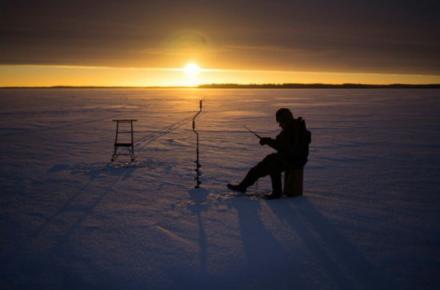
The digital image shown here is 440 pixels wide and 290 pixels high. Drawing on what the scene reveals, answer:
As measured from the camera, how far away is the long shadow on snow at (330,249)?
3.31 metres

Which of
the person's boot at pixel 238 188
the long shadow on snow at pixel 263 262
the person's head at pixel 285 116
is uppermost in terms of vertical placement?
the person's head at pixel 285 116

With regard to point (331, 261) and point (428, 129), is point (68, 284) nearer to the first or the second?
point (331, 261)

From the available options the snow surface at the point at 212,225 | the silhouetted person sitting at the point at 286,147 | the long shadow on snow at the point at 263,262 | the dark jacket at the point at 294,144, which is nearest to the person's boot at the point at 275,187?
the silhouetted person sitting at the point at 286,147

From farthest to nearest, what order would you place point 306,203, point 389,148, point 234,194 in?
1. point 389,148
2. point 234,194
3. point 306,203

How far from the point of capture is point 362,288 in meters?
3.19

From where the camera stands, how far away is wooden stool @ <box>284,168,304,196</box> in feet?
18.6

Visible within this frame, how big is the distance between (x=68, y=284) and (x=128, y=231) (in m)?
1.20

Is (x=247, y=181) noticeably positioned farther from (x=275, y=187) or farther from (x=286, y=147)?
(x=286, y=147)

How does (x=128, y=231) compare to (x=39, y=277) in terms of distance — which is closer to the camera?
(x=39, y=277)

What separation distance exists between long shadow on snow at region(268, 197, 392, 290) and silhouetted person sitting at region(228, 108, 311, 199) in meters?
0.49

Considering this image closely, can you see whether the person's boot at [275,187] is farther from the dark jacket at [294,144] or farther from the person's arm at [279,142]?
the person's arm at [279,142]

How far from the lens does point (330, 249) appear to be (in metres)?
3.93

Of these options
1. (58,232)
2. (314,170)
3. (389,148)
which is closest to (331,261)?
(58,232)

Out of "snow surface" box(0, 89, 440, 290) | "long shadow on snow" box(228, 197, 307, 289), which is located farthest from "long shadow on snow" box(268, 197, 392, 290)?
"long shadow on snow" box(228, 197, 307, 289)
